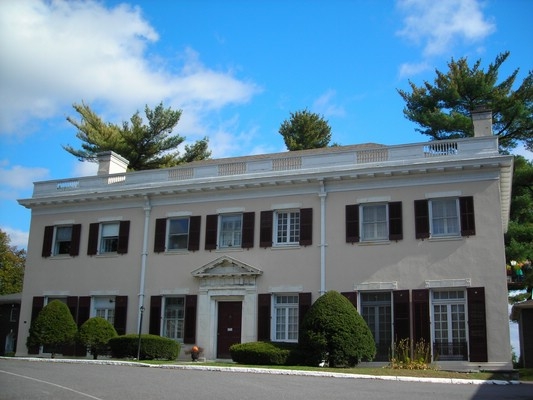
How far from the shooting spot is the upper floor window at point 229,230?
25578mm

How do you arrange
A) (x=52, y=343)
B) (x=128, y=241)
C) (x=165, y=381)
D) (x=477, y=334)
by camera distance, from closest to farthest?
(x=165, y=381) < (x=477, y=334) < (x=52, y=343) < (x=128, y=241)

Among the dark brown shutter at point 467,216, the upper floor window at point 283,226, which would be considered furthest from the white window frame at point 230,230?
the dark brown shutter at point 467,216

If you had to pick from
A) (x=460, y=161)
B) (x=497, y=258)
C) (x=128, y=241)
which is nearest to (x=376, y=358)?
(x=497, y=258)

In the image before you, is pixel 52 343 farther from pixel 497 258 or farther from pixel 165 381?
pixel 497 258

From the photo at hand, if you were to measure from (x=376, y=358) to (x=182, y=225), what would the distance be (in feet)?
32.4

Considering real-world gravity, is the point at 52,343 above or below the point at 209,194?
below

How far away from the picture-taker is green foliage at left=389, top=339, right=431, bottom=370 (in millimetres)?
20906

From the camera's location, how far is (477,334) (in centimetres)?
2116

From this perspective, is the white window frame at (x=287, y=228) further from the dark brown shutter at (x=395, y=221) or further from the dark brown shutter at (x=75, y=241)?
the dark brown shutter at (x=75, y=241)

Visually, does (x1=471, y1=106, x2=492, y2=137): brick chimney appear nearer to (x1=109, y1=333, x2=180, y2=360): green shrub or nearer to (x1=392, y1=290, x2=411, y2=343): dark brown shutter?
(x1=392, y1=290, x2=411, y2=343): dark brown shutter

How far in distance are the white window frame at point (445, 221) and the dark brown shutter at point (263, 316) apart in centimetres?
674

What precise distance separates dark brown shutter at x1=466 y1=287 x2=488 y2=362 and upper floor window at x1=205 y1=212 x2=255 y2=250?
8.80 metres

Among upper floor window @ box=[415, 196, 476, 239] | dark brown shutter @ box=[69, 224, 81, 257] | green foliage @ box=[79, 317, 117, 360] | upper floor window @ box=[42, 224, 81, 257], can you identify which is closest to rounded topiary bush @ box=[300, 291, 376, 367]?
upper floor window @ box=[415, 196, 476, 239]

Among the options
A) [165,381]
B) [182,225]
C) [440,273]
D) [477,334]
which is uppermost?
[182,225]
